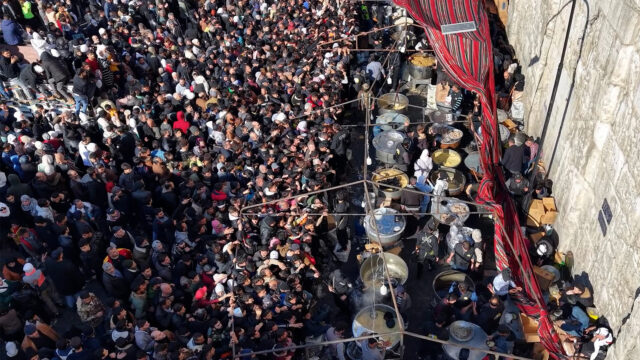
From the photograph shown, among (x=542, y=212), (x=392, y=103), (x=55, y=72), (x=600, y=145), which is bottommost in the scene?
(x=542, y=212)

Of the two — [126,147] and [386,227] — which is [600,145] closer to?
[386,227]

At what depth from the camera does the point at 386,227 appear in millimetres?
11859

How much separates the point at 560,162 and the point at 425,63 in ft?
20.5

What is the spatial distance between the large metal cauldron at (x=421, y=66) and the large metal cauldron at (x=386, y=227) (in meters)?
6.52

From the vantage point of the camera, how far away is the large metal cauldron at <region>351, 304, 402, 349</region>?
Answer: 9.78m

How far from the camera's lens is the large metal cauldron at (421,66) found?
16875 mm

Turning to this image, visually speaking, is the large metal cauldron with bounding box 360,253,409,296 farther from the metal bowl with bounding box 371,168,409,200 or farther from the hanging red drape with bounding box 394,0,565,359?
the hanging red drape with bounding box 394,0,565,359

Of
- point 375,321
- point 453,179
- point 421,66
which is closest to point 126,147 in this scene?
point 375,321

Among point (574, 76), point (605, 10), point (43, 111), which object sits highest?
point (605, 10)

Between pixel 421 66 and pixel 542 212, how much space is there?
263 inches

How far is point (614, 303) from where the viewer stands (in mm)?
9242

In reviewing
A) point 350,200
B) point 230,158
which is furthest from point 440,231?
point 230,158

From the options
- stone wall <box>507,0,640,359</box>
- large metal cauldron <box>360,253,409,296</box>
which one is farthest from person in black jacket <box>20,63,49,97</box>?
stone wall <box>507,0,640,359</box>

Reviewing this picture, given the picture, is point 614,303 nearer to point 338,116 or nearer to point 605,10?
point 605,10
